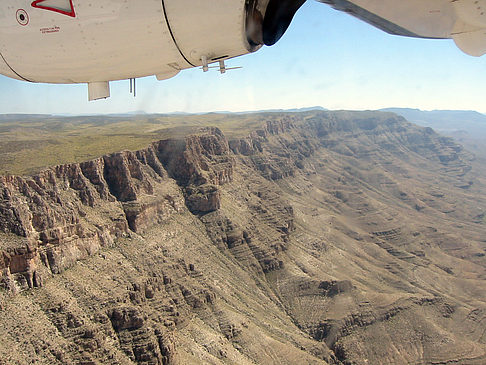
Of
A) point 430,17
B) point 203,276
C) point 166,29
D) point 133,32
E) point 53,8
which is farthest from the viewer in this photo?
point 203,276

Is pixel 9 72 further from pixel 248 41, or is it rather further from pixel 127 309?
pixel 127 309

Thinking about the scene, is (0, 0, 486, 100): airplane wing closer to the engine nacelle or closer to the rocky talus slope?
the engine nacelle

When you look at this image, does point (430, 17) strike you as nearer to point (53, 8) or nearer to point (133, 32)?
point (133, 32)

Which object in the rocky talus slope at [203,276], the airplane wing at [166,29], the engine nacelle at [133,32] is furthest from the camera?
the rocky talus slope at [203,276]

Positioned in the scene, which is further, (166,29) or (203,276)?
(203,276)

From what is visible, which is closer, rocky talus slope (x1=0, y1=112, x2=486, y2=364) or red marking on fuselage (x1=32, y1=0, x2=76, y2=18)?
red marking on fuselage (x1=32, y1=0, x2=76, y2=18)

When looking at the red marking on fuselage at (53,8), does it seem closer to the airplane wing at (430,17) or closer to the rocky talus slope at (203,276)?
the airplane wing at (430,17)

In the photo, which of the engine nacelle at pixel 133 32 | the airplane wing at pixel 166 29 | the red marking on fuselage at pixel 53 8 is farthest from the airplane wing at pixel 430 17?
the red marking on fuselage at pixel 53 8

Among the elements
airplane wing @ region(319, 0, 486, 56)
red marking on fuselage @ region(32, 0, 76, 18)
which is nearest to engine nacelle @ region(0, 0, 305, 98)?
red marking on fuselage @ region(32, 0, 76, 18)

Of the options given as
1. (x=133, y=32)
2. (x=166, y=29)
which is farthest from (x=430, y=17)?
(x=133, y=32)

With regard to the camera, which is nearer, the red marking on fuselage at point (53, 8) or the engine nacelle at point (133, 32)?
the engine nacelle at point (133, 32)
